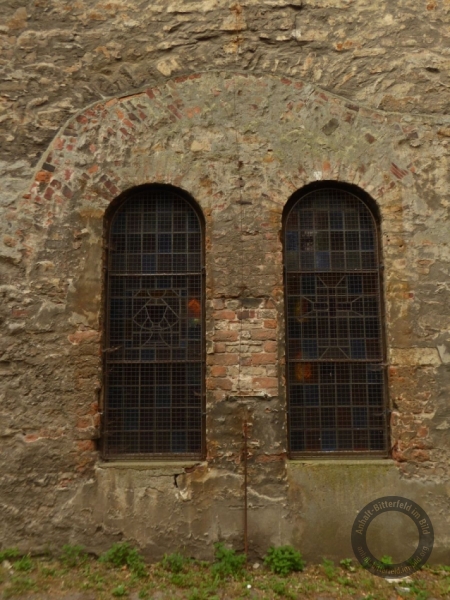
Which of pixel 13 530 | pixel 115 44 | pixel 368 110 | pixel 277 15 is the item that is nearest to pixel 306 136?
pixel 368 110

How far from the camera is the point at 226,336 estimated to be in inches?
177

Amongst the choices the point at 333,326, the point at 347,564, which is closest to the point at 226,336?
the point at 333,326

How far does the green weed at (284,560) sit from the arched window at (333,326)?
0.78 m

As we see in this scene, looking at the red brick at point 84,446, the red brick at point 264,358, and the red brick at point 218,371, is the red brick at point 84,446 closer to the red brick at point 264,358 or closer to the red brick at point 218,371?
the red brick at point 218,371

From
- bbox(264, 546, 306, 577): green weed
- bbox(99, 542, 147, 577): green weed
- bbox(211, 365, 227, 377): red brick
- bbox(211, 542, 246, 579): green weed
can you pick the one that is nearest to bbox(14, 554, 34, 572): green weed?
bbox(99, 542, 147, 577): green weed

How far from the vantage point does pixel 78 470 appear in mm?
4336

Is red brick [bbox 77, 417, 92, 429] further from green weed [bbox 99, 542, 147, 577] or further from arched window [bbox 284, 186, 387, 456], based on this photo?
arched window [bbox 284, 186, 387, 456]

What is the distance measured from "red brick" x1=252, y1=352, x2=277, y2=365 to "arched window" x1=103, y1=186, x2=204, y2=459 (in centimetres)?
51

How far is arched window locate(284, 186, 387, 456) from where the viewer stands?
179 inches

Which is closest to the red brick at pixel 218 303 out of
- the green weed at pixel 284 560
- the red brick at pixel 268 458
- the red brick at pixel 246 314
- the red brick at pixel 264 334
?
the red brick at pixel 246 314

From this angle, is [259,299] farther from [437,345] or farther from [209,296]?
[437,345]

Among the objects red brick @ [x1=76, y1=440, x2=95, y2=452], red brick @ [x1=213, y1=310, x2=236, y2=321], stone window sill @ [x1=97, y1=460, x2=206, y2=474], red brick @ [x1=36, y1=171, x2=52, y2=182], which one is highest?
red brick @ [x1=36, y1=171, x2=52, y2=182]

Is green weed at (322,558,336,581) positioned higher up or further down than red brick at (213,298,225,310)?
further down

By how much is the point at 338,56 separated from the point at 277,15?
0.72m
